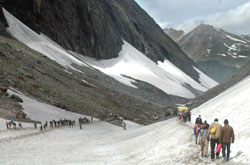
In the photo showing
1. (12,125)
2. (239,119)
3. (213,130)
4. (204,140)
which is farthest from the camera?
(12,125)

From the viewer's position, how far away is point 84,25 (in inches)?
4269

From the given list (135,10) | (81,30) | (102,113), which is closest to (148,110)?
(102,113)

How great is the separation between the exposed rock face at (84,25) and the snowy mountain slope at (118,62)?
173 inches

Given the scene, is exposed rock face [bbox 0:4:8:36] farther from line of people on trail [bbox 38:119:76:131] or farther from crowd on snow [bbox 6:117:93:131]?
line of people on trail [bbox 38:119:76:131]

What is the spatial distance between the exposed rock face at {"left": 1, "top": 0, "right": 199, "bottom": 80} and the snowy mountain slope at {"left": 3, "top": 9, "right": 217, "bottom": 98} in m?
4.40

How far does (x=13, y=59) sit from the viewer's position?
5028cm

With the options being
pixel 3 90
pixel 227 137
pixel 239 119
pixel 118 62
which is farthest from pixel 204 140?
pixel 118 62

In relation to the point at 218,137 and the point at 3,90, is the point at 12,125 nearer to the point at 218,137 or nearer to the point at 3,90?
the point at 3,90

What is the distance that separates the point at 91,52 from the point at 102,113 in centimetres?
6365

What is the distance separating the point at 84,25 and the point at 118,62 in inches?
830

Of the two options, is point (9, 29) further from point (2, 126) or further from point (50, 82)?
point (2, 126)

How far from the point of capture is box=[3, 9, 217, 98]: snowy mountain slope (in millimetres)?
75625

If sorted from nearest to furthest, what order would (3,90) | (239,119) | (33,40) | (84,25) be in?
(239,119)
(3,90)
(33,40)
(84,25)

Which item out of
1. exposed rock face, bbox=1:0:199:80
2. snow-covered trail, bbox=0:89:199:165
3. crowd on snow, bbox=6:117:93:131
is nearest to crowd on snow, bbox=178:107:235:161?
snow-covered trail, bbox=0:89:199:165
